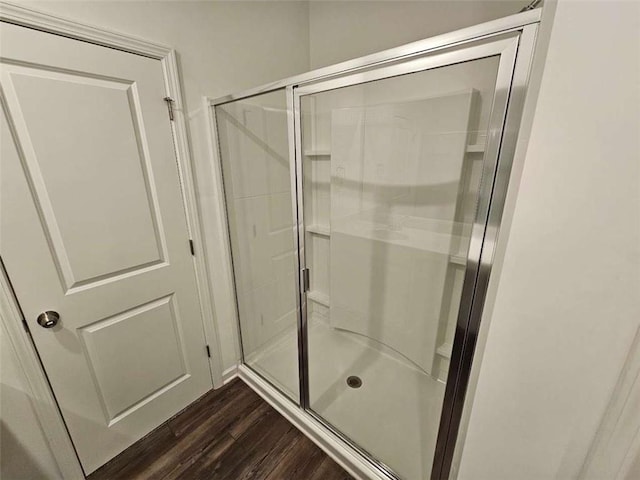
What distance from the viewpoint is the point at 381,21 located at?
1600 mm

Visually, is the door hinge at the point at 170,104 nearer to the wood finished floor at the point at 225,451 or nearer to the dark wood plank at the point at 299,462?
the wood finished floor at the point at 225,451

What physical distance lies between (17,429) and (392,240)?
1.94 m

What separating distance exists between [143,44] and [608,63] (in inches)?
60.5

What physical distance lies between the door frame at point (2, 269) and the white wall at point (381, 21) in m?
1.12

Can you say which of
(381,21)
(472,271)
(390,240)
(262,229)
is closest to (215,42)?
(381,21)

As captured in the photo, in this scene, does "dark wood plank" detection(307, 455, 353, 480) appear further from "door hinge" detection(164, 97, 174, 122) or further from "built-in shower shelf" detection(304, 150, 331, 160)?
"door hinge" detection(164, 97, 174, 122)

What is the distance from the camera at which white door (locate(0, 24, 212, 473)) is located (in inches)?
38.1

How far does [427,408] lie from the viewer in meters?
1.58

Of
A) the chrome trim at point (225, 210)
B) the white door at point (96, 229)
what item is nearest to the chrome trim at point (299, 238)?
the chrome trim at point (225, 210)

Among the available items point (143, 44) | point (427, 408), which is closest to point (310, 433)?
point (427, 408)

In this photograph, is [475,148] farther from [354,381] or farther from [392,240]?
[354,381]

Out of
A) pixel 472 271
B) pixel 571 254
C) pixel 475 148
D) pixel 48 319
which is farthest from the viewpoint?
pixel 475 148

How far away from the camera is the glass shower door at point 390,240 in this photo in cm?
128

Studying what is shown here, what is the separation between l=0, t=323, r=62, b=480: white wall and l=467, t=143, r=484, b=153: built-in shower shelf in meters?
2.03
